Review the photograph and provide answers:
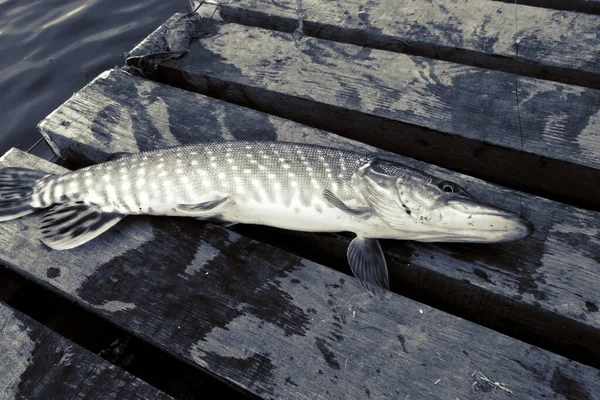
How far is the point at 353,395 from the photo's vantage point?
193 cm

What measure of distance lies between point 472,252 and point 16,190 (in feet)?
9.15

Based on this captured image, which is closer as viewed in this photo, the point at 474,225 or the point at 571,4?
the point at 474,225

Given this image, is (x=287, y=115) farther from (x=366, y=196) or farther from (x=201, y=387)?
(x=201, y=387)

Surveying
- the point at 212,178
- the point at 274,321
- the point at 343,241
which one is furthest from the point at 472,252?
the point at 212,178

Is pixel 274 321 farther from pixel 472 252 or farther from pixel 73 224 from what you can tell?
pixel 73 224

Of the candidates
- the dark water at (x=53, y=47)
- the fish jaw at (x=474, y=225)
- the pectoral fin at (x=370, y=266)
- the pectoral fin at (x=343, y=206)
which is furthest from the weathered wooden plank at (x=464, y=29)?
the dark water at (x=53, y=47)

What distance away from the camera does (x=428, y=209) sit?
7.77 feet

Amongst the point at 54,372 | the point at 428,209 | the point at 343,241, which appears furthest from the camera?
the point at 343,241

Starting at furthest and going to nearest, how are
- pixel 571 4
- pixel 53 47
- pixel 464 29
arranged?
pixel 53 47 → pixel 571 4 → pixel 464 29

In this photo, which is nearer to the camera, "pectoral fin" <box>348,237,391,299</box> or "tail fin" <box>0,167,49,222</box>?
"pectoral fin" <box>348,237,391,299</box>

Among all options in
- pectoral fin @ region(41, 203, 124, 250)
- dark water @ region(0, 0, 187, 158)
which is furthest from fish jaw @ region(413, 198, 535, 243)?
dark water @ region(0, 0, 187, 158)

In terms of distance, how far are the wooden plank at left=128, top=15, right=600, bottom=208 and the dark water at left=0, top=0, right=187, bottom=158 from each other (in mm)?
1935

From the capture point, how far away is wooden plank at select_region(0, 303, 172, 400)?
6.63 feet

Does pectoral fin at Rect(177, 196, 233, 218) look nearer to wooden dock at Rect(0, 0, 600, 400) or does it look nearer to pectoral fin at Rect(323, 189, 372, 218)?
wooden dock at Rect(0, 0, 600, 400)
